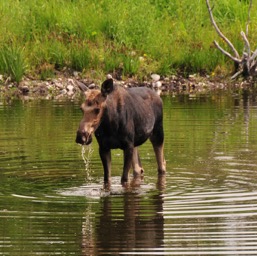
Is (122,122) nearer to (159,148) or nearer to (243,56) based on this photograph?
(159,148)

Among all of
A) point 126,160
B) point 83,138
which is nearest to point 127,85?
point 126,160

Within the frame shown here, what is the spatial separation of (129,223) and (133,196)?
1.81 m

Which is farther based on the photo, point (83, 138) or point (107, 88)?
point (107, 88)

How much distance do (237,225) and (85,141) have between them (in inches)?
94.8

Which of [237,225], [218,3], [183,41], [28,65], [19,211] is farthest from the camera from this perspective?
[218,3]

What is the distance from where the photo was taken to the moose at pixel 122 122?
13.9 m

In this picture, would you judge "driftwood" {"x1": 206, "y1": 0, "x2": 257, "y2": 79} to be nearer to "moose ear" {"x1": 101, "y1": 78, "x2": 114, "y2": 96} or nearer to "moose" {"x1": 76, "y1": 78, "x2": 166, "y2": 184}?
"moose" {"x1": 76, "y1": 78, "x2": 166, "y2": 184}

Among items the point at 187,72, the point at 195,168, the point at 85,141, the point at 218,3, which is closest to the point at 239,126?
the point at 195,168

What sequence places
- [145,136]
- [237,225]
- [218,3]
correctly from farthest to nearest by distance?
[218,3] < [145,136] < [237,225]

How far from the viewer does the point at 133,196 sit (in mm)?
14070

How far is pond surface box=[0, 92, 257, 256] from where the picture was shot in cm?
1123

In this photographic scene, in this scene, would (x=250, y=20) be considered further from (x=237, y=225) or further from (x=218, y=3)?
(x=237, y=225)

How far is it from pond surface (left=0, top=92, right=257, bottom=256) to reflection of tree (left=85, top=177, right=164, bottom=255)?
0.01 meters

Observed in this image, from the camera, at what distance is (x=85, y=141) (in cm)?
1351
